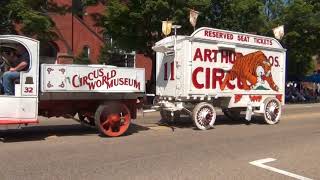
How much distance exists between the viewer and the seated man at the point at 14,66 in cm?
1214

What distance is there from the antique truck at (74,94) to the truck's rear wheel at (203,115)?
218 cm

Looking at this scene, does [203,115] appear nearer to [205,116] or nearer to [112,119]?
[205,116]

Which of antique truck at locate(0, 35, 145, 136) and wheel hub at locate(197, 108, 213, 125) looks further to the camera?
wheel hub at locate(197, 108, 213, 125)

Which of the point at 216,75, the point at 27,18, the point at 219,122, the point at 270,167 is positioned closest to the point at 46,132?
the point at 216,75

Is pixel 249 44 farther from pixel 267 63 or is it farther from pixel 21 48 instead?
pixel 21 48

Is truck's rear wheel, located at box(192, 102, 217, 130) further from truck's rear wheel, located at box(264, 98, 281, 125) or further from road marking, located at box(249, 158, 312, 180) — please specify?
road marking, located at box(249, 158, 312, 180)

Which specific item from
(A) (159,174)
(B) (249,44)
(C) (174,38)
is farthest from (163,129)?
(A) (159,174)

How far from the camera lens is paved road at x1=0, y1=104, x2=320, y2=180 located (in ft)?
30.2

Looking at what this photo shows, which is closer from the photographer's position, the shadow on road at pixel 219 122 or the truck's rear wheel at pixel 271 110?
the shadow on road at pixel 219 122

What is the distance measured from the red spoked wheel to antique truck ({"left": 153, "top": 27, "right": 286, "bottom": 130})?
250cm

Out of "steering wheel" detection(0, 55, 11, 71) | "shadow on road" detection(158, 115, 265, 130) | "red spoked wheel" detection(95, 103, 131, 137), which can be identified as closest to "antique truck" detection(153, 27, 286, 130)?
"shadow on road" detection(158, 115, 265, 130)

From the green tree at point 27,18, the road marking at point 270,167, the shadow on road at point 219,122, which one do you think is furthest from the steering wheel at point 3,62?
the green tree at point 27,18

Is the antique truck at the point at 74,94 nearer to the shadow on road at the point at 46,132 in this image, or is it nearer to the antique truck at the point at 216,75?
the shadow on road at the point at 46,132

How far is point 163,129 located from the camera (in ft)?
51.5
